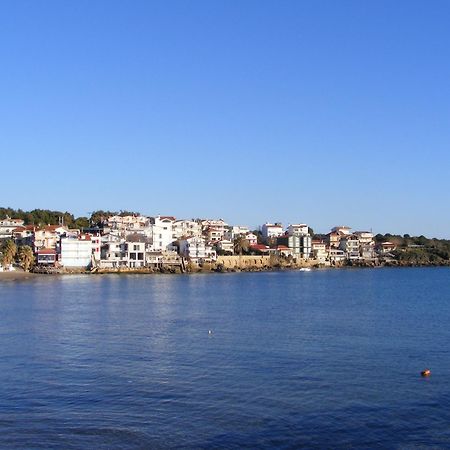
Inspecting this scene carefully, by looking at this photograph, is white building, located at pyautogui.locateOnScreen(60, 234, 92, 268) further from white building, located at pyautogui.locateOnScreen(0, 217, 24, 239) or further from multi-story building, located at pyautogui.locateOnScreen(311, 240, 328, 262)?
multi-story building, located at pyautogui.locateOnScreen(311, 240, 328, 262)

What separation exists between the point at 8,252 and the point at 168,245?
25.0 meters

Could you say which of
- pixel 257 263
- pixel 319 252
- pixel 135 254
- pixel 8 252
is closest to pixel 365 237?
pixel 319 252

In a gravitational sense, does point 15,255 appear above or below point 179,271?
above

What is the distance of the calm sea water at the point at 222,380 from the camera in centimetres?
1370

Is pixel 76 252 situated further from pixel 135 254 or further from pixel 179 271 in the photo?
pixel 179 271

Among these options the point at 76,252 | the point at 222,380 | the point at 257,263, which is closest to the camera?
the point at 222,380

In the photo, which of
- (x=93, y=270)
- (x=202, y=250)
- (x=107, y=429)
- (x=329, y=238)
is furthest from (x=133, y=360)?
(x=329, y=238)

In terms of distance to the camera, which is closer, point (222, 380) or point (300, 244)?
point (222, 380)

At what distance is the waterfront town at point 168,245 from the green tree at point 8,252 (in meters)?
0.41

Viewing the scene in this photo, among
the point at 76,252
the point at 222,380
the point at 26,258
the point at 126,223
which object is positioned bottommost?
the point at 222,380

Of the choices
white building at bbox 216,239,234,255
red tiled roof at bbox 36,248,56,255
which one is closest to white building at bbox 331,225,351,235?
white building at bbox 216,239,234,255

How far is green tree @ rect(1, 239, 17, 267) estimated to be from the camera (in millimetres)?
80912

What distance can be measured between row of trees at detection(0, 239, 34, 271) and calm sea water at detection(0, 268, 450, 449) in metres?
47.1

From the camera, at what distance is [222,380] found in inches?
727
